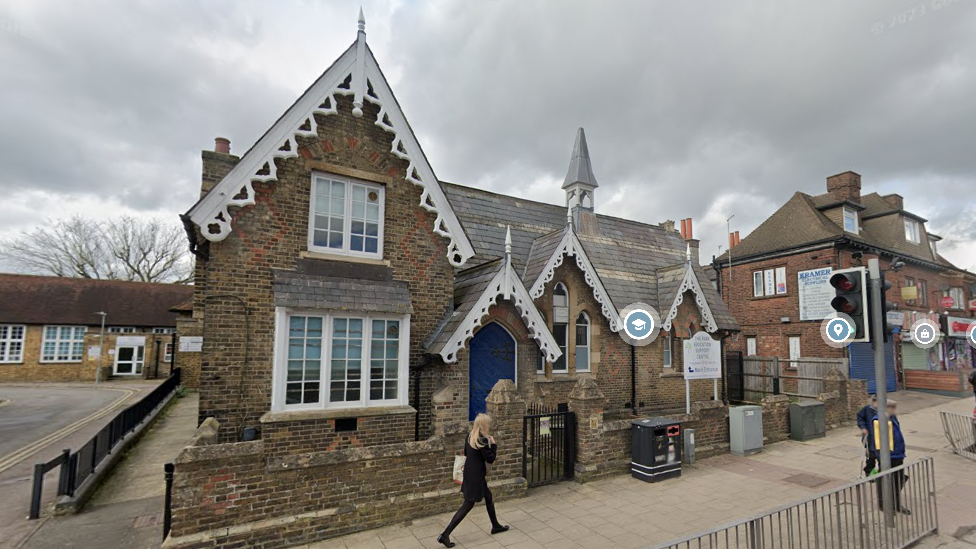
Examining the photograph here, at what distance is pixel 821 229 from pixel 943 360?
52.8 feet

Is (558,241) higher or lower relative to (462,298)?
higher

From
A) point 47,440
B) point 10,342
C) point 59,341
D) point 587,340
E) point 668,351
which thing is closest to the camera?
point 47,440

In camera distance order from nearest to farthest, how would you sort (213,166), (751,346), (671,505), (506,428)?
(671,505) < (506,428) < (213,166) < (751,346)

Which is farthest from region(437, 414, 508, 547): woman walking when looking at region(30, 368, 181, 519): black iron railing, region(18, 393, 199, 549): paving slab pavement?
region(30, 368, 181, 519): black iron railing

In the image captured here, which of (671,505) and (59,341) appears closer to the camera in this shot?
(671,505)

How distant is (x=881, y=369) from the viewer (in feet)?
21.7

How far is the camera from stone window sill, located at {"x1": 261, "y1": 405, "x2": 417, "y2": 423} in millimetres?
8219

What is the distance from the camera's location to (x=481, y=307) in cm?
991

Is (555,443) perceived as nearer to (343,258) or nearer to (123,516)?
(343,258)

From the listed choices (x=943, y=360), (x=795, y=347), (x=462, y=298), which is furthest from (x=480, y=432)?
(x=943, y=360)

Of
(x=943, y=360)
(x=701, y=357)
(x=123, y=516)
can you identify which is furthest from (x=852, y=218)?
(x=123, y=516)

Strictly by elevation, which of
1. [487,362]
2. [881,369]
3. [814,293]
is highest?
[814,293]

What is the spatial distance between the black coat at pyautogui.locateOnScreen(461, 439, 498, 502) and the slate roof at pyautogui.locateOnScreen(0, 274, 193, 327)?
32915mm

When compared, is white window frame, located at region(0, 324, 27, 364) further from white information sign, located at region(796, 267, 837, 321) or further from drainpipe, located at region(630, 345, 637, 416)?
white information sign, located at region(796, 267, 837, 321)
